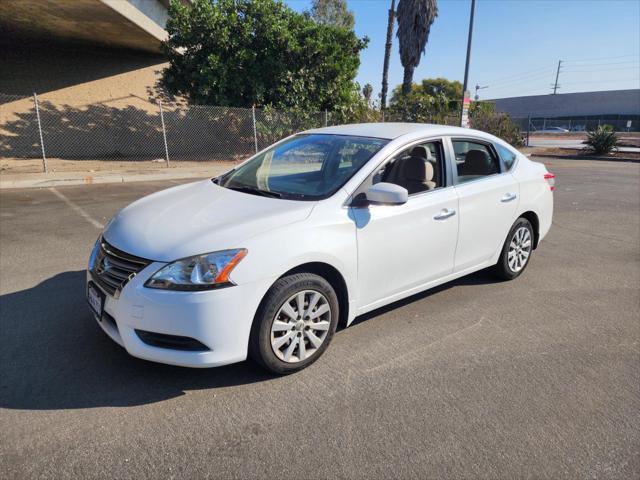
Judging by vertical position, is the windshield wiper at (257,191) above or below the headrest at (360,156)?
below

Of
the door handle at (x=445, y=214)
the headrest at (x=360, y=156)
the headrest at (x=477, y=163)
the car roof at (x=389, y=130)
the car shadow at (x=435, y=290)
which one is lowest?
the car shadow at (x=435, y=290)

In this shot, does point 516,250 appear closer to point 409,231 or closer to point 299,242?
point 409,231

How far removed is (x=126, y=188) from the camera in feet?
36.6

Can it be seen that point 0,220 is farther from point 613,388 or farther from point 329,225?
point 613,388

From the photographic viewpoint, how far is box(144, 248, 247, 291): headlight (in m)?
2.66

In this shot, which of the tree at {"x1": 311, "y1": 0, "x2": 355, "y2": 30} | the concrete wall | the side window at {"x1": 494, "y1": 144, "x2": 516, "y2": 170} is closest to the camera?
the side window at {"x1": 494, "y1": 144, "x2": 516, "y2": 170}

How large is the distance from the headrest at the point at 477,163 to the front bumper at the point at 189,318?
8.10 feet

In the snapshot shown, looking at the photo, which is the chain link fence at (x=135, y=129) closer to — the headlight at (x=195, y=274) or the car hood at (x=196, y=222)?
the car hood at (x=196, y=222)

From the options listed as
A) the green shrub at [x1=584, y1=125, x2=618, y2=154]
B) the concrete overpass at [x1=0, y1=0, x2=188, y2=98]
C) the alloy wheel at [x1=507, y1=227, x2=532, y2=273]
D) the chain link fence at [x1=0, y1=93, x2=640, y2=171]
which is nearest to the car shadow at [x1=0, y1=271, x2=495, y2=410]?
the alloy wheel at [x1=507, y1=227, x2=532, y2=273]

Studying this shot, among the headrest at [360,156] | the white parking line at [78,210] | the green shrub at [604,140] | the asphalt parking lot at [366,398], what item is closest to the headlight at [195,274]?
the asphalt parking lot at [366,398]

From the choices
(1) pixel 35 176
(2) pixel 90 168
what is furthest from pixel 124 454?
(2) pixel 90 168

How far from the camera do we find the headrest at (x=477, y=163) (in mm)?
4336

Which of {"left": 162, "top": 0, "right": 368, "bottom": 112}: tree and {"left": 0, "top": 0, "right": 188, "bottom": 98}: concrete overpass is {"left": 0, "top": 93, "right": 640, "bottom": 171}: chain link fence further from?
{"left": 0, "top": 0, "right": 188, "bottom": 98}: concrete overpass

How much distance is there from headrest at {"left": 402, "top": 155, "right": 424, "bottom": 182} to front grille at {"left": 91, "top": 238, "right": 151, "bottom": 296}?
2187 millimetres
